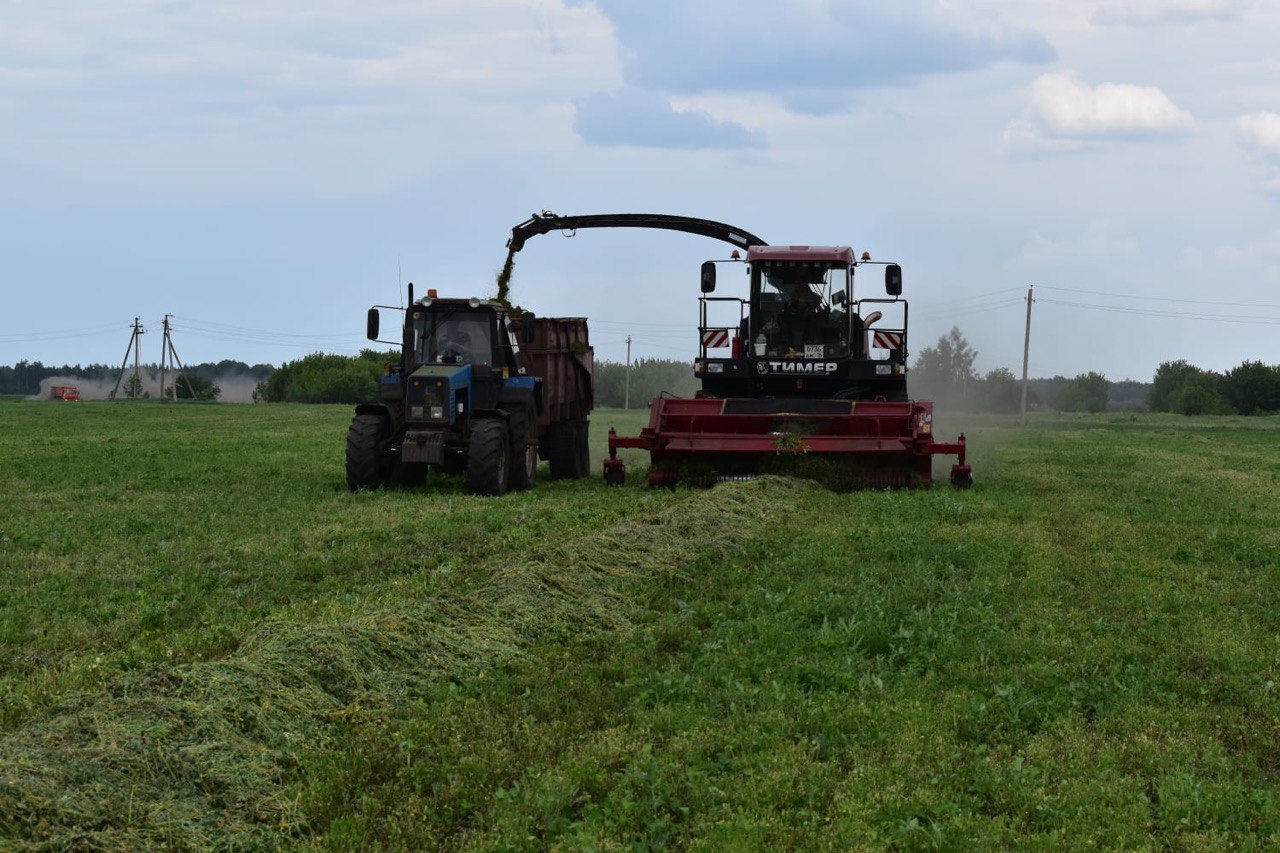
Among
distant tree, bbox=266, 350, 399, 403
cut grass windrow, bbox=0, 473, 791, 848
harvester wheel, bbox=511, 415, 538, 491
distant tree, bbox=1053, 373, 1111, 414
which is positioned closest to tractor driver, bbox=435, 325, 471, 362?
harvester wheel, bbox=511, 415, 538, 491

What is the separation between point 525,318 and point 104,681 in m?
11.8

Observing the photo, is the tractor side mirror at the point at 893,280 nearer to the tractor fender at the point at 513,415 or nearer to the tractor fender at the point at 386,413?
the tractor fender at the point at 513,415

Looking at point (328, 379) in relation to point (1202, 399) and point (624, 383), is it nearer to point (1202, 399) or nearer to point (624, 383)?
point (624, 383)

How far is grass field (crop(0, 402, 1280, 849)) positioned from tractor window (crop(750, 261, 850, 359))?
20.7 ft

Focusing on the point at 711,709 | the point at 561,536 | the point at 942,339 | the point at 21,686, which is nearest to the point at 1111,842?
the point at 711,709

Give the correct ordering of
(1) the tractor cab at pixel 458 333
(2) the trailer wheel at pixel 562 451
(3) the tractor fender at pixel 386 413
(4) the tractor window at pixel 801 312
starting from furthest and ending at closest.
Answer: (2) the trailer wheel at pixel 562 451 < (4) the tractor window at pixel 801 312 < (1) the tractor cab at pixel 458 333 < (3) the tractor fender at pixel 386 413

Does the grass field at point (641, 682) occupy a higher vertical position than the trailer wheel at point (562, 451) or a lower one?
lower

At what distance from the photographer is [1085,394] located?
12900 cm

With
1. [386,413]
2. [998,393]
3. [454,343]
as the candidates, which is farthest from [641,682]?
[998,393]

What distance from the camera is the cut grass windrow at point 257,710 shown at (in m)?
5.56

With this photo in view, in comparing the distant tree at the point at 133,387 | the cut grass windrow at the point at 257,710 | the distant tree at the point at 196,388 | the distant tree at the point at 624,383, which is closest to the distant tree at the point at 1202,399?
the distant tree at the point at 624,383

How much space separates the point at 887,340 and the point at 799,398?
1914 millimetres

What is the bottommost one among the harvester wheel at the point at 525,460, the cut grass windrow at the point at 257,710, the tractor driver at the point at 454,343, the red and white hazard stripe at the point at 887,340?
the cut grass windrow at the point at 257,710

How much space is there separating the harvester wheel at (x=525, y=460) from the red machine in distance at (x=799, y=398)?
3.67ft
